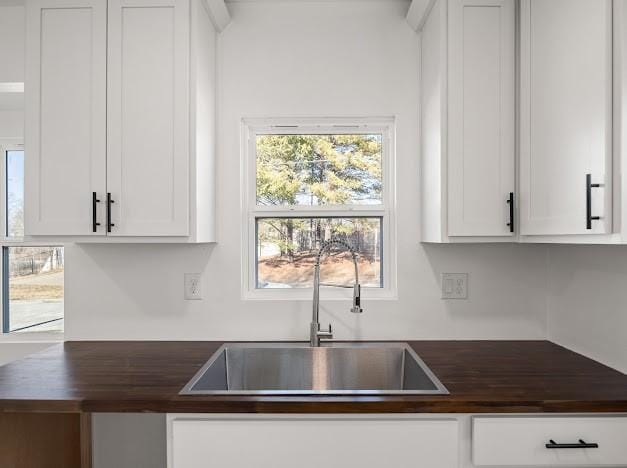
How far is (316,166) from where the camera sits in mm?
2162

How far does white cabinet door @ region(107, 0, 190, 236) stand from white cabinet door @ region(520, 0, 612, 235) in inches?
52.8

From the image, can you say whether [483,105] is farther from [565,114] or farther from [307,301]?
[307,301]

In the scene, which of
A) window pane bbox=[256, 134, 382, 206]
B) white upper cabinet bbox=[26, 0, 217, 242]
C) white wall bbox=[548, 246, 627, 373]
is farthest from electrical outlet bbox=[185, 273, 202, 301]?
white wall bbox=[548, 246, 627, 373]

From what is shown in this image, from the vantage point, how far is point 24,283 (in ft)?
8.00

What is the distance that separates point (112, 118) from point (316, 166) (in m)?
0.93

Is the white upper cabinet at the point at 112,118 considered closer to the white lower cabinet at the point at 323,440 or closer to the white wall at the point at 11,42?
Answer: the white wall at the point at 11,42

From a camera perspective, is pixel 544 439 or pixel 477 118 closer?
pixel 544 439

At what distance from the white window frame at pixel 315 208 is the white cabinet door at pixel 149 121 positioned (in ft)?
1.36

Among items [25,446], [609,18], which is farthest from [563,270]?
[25,446]

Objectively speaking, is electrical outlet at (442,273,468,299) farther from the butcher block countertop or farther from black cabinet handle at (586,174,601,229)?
black cabinet handle at (586,174,601,229)

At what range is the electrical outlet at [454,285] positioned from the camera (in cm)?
206

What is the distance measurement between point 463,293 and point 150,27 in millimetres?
1789

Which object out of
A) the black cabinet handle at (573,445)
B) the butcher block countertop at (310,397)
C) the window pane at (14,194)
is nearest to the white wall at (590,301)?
the butcher block countertop at (310,397)

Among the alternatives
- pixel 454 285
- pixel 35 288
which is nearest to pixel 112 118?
pixel 35 288
